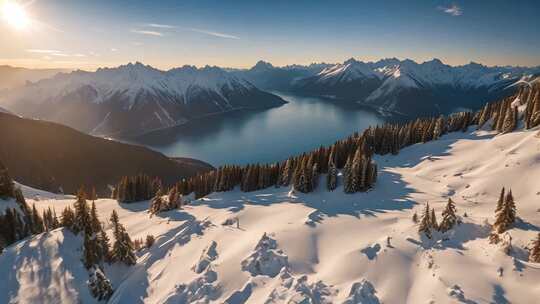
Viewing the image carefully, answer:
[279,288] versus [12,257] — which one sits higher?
[279,288]

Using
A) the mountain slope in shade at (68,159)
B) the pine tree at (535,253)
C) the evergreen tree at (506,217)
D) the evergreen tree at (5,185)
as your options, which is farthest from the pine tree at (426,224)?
the mountain slope in shade at (68,159)

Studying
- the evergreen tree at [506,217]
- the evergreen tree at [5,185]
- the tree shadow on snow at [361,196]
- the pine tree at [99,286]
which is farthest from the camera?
the evergreen tree at [5,185]

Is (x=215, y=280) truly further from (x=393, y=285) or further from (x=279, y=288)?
(x=393, y=285)

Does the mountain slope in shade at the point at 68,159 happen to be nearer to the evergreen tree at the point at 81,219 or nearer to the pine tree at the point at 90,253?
the evergreen tree at the point at 81,219

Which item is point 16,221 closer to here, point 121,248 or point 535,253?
point 121,248

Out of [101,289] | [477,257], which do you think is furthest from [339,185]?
[101,289]

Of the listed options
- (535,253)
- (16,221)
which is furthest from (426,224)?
(16,221)
